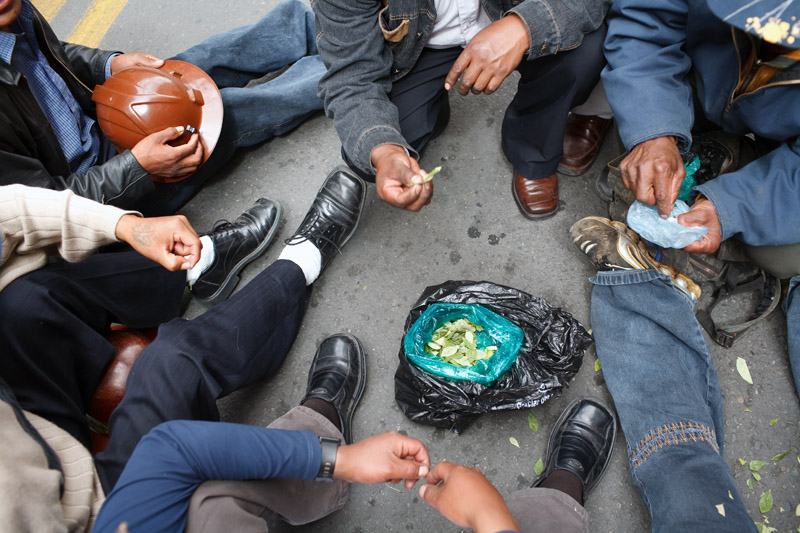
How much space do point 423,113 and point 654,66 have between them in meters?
0.88

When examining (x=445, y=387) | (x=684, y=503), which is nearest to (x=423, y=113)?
(x=445, y=387)

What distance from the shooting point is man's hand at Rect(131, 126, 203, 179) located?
1.87 meters

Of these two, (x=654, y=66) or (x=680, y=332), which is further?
(x=680, y=332)

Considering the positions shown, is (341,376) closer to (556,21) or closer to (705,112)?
(556,21)

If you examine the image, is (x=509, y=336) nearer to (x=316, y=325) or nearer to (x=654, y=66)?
(x=316, y=325)

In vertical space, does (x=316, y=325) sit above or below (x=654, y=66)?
below

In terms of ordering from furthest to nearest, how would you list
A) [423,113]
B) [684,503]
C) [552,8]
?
[423,113] → [552,8] → [684,503]

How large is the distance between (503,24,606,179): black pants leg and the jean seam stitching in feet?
3.71

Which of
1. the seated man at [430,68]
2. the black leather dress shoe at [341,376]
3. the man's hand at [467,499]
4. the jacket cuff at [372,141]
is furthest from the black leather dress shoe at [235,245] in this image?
the man's hand at [467,499]

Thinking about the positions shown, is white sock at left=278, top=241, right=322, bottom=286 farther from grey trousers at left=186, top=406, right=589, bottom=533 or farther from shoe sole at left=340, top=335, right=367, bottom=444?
grey trousers at left=186, top=406, right=589, bottom=533

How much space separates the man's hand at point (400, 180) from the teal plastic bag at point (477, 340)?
0.46 metres

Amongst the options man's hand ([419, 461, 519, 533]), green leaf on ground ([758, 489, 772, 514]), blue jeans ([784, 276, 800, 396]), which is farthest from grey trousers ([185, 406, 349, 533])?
blue jeans ([784, 276, 800, 396])

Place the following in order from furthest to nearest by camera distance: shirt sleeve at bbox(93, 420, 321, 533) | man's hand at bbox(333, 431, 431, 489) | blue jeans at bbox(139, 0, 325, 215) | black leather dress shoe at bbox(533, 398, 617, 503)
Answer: blue jeans at bbox(139, 0, 325, 215) → black leather dress shoe at bbox(533, 398, 617, 503) → man's hand at bbox(333, 431, 431, 489) → shirt sleeve at bbox(93, 420, 321, 533)

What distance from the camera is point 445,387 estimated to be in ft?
5.47
